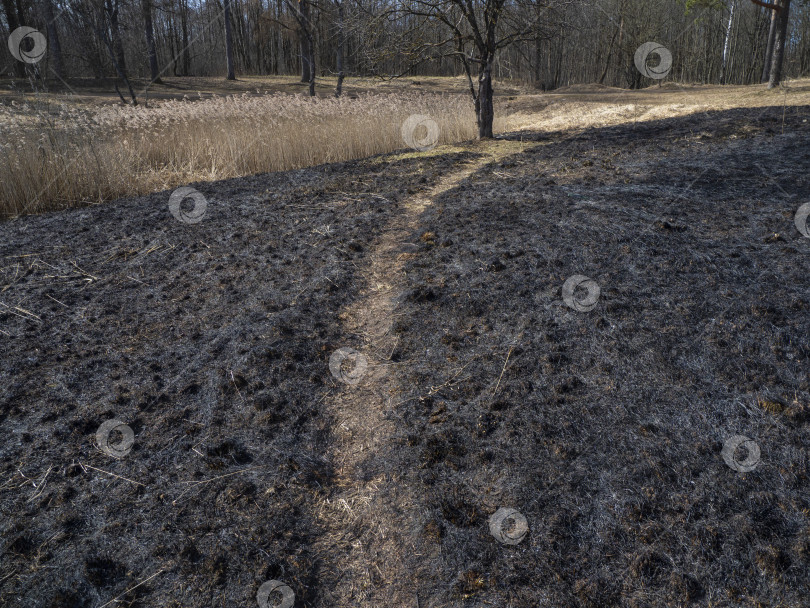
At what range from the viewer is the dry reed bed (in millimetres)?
5578

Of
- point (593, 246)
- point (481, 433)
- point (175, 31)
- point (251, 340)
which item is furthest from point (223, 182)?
point (175, 31)

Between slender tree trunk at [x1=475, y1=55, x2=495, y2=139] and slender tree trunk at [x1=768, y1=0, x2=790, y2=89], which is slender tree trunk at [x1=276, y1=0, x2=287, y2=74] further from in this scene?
slender tree trunk at [x1=475, y1=55, x2=495, y2=139]

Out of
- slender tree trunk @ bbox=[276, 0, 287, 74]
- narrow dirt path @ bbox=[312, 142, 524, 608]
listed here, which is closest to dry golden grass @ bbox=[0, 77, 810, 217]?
narrow dirt path @ bbox=[312, 142, 524, 608]

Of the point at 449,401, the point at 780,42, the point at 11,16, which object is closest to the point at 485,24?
the point at 449,401

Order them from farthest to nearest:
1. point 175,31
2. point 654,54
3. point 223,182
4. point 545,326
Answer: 1. point 175,31
2. point 654,54
3. point 223,182
4. point 545,326

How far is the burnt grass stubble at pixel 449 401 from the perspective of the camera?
6.24 feet

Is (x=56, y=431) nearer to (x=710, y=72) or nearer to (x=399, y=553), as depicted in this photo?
(x=399, y=553)

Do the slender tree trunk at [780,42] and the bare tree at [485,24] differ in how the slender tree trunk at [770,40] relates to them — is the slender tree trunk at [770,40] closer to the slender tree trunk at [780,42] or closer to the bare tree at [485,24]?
the slender tree trunk at [780,42]

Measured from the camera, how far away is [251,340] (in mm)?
3127

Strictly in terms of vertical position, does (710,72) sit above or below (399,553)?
above

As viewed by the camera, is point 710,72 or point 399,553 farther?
point 710,72

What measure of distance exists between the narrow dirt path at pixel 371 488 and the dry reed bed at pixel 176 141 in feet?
12.7

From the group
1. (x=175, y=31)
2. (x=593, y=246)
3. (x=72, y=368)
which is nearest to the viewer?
(x=72, y=368)

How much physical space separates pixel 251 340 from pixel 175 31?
3838 cm
